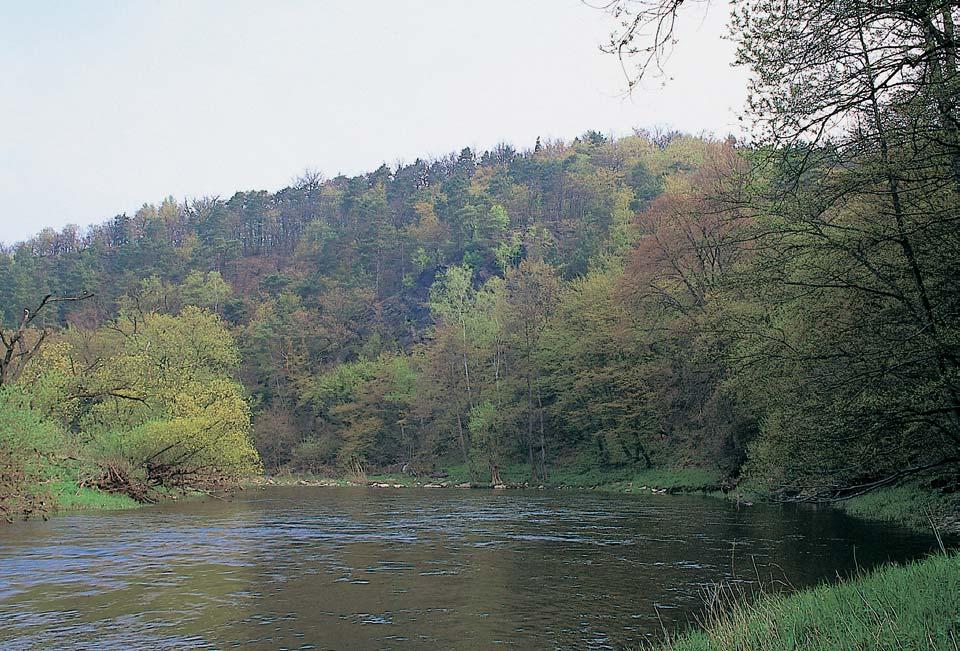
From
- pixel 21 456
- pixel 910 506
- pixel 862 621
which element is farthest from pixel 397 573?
pixel 21 456

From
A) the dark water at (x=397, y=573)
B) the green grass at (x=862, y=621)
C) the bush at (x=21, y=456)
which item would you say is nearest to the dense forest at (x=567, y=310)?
the bush at (x=21, y=456)

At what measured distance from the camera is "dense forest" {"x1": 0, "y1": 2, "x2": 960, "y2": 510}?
12.1 m

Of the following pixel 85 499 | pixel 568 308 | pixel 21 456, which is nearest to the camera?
pixel 21 456

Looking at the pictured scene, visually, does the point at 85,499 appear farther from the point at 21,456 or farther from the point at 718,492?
the point at 718,492

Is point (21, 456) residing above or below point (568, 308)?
below

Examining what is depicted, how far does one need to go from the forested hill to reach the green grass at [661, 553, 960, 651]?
186 inches

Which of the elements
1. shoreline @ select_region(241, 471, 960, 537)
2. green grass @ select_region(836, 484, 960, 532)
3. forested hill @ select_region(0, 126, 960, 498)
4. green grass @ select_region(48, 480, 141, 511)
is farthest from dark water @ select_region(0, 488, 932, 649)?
green grass @ select_region(48, 480, 141, 511)

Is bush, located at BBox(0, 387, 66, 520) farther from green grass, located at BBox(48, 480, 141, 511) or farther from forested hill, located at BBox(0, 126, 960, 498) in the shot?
forested hill, located at BBox(0, 126, 960, 498)

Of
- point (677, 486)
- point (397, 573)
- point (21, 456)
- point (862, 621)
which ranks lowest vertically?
point (677, 486)

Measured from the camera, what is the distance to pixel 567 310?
54.7 meters

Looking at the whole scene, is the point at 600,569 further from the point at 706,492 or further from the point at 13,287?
the point at 13,287

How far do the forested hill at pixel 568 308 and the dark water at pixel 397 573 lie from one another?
2493 mm

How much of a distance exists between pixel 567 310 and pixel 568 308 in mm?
668

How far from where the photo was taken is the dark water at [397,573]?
11.3 metres
